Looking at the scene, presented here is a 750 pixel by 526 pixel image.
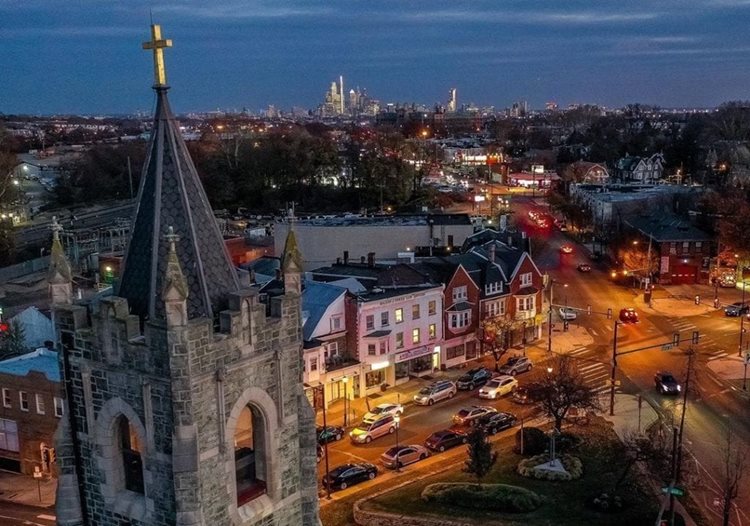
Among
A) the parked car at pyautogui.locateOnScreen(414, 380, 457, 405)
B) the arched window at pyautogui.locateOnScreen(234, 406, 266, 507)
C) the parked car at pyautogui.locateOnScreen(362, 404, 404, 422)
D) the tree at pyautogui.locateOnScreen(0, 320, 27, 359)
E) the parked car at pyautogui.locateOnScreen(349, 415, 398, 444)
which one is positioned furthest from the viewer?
the parked car at pyautogui.locateOnScreen(414, 380, 457, 405)

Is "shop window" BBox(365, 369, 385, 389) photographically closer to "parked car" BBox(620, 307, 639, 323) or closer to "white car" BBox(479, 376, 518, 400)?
"white car" BBox(479, 376, 518, 400)

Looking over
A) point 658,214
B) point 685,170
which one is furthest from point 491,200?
point 685,170

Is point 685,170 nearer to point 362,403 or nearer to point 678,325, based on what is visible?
point 678,325

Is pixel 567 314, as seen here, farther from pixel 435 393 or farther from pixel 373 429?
pixel 373 429

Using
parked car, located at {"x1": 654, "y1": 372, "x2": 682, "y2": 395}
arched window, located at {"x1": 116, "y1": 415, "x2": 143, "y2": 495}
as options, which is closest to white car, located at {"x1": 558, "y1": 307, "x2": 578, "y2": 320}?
parked car, located at {"x1": 654, "y1": 372, "x2": 682, "y2": 395}

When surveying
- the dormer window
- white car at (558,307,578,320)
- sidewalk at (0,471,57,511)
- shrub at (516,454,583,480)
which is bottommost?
sidewalk at (0,471,57,511)

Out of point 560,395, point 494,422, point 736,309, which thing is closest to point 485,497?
point 560,395

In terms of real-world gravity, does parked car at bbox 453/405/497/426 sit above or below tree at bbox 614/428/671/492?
below

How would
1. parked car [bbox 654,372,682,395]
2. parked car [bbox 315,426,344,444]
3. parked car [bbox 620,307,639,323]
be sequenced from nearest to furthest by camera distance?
1. parked car [bbox 315,426,344,444]
2. parked car [bbox 654,372,682,395]
3. parked car [bbox 620,307,639,323]
